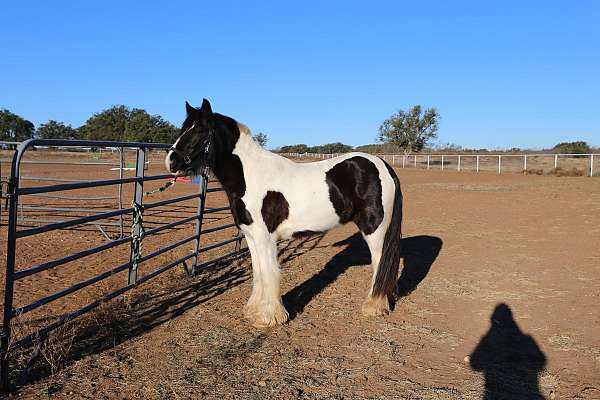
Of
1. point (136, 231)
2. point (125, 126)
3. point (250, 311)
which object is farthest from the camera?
point (125, 126)

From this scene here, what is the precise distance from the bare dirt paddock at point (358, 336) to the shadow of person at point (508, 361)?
0.05 ft

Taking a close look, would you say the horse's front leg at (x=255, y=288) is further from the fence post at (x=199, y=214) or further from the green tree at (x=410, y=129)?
the green tree at (x=410, y=129)

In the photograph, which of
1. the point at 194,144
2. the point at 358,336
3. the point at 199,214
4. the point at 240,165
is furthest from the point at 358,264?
the point at 194,144

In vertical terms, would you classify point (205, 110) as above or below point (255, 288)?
above

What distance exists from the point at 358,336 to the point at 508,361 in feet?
3.91

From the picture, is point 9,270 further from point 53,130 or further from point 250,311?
point 53,130

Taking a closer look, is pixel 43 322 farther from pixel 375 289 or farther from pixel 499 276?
pixel 499 276

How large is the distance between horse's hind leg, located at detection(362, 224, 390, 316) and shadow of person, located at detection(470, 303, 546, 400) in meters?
0.97

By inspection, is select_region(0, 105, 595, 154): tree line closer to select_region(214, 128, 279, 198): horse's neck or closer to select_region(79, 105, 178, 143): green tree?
select_region(79, 105, 178, 143): green tree

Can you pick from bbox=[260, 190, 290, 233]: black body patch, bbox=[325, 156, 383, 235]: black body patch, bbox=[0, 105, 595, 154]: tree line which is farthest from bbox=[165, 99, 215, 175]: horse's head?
bbox=[0, 105, 595, 154]: tree line

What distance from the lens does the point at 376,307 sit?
456 cm

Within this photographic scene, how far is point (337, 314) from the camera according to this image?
4613mm

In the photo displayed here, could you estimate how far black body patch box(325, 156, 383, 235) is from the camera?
4516 mm

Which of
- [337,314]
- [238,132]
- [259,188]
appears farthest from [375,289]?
[238,132]
